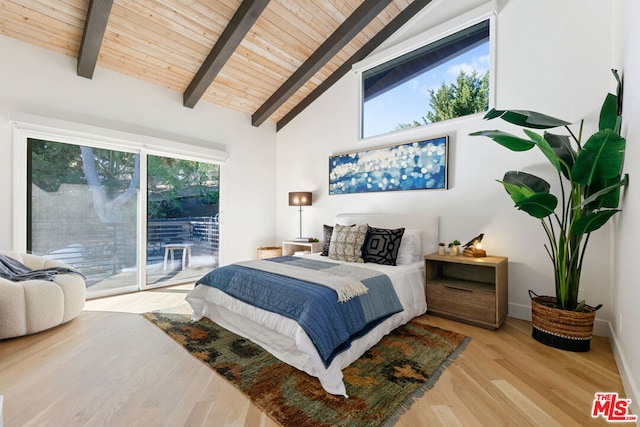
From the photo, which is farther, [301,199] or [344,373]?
[301,199]

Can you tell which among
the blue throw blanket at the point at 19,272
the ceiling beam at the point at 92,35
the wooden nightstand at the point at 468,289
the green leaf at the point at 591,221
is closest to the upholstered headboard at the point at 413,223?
the wooden nightstand at the point at 468,289

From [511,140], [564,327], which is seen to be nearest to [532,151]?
[511,140]

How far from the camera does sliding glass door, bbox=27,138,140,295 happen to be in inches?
125

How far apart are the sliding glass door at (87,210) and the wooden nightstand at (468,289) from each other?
3.77 metres

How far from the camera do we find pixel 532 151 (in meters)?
2.74

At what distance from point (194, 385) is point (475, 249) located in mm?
2605

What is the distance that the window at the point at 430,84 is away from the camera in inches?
123

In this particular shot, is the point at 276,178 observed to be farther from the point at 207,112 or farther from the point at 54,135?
the point at 54,135

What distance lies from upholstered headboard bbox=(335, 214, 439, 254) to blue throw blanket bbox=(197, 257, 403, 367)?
109 centimetres

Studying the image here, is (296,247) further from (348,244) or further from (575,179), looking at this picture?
(575,179)

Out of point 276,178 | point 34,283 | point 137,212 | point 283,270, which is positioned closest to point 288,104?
point 276,178

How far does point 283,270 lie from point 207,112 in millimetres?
3166

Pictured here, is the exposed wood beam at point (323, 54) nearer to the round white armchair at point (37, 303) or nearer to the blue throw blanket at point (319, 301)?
the blue throw blanket at point (319, 301)

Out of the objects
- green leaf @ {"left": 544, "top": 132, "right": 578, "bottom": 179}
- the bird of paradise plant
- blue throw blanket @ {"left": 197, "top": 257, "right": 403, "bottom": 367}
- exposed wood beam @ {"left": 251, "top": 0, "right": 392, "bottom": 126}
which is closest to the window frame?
exposed wood beam @ {"left": 251, "top": 0, "right": 392, "bottom": 126}
